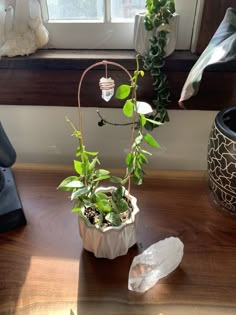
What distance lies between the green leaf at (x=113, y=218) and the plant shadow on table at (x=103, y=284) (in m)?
0.09

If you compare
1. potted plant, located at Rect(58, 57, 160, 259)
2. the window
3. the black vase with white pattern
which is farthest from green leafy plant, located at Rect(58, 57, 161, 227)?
the window

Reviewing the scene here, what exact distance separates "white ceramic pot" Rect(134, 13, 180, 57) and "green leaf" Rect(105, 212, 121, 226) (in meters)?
0.36

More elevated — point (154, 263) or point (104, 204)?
point (104, 204)

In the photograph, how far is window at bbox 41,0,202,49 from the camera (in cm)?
71

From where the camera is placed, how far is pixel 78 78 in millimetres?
709

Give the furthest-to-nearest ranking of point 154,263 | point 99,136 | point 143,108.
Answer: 1. point 99,136
2. point 154,263
3. point 143,108

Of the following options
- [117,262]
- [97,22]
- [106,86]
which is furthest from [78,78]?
[117,262]

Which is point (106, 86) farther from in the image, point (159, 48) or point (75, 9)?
point (75, 9)

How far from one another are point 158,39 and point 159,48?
0.06ft

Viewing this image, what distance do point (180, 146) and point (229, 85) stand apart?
8.3 inches

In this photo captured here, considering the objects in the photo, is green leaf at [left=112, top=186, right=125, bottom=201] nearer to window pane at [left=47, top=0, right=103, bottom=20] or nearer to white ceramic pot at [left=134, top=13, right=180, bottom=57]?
white ceramic pot at [left=134, top=13, right=180, bottom=57]

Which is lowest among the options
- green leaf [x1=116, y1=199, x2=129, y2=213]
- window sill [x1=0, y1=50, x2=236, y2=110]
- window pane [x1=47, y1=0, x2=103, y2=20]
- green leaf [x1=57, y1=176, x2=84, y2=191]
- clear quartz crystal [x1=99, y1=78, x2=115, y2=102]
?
green leaf [x1=116, y1=199, x2=129, y2=213]

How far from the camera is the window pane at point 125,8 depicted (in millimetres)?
706

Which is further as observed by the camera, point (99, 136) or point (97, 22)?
point (99, 136)
